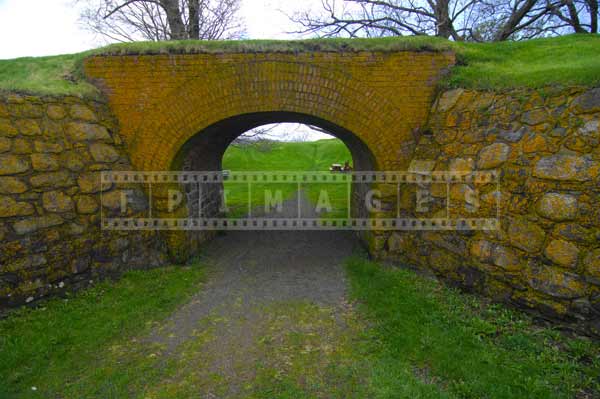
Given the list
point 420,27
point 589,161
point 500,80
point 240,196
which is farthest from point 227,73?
point 420,27

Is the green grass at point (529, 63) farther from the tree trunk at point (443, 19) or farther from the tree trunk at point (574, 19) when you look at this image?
the tree trunk at point (574, 19)

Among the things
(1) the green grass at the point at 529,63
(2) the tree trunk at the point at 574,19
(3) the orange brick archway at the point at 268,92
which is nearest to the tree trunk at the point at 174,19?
(3) the orange brick archway at the point at 268,92

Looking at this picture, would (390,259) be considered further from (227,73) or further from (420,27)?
(420,27)

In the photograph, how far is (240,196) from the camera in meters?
14.0

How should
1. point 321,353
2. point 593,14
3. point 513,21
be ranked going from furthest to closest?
point 513,21, point 593,14, point 321,353

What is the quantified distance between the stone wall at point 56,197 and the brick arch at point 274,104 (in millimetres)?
743

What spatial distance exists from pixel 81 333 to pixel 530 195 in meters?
5.74

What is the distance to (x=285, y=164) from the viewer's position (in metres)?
25.3

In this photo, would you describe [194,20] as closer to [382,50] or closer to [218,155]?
[218,155]

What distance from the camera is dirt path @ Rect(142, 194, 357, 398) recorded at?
3.30 metres

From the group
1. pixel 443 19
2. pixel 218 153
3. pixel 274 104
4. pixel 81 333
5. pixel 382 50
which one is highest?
pixel 443 19

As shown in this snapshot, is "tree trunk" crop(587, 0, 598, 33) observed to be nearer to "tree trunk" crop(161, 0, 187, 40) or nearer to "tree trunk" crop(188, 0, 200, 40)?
"tree trunk" crop(188, 0, 200, 40)

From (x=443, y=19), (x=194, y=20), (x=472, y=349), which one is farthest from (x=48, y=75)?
(x=443, y=19)

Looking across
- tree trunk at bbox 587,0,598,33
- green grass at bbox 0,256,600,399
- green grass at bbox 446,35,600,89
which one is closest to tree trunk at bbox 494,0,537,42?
tree trunk at bbox 587,0,598,33
